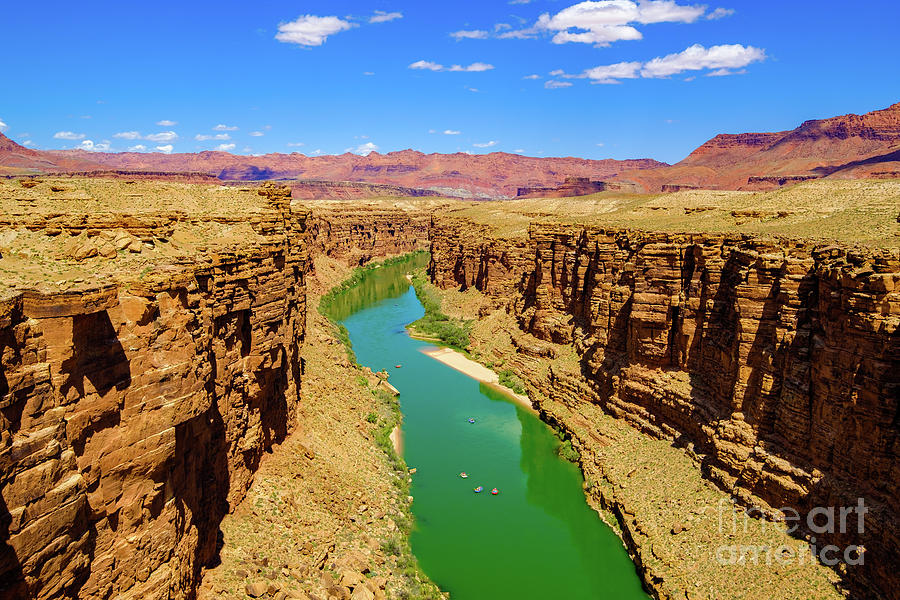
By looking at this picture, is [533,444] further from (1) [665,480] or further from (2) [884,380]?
(2) [884,380]

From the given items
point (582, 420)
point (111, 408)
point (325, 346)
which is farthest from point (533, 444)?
point (111, 408)

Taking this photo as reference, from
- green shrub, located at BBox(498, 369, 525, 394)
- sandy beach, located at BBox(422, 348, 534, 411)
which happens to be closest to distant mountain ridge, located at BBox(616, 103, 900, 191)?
sandy beach, located at BBox(422, 348, 534, 411)

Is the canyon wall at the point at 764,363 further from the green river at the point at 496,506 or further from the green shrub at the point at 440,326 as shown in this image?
the green shrub at the point at 440,326

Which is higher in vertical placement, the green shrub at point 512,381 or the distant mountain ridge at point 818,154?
the distant mountain ridge at point 818,154

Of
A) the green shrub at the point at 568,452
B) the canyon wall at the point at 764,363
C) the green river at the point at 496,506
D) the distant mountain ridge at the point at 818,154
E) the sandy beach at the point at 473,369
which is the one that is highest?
the distant mountain ridge at the point at 818,154

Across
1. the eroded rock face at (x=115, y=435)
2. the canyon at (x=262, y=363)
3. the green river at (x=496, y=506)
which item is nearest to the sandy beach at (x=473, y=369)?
the green river at (x=496, y=506)

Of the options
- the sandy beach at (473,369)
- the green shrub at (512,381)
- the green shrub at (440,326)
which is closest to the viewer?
the sandy beach at (473,369)
